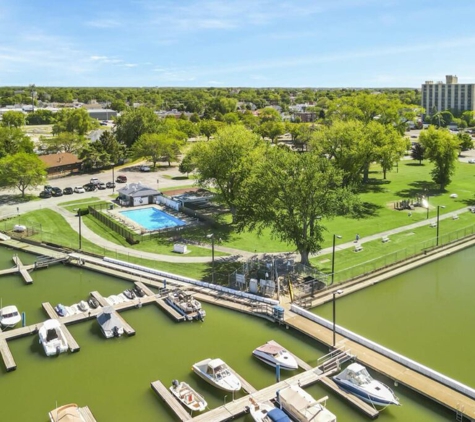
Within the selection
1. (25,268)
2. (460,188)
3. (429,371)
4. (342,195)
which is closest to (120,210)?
(25,268)

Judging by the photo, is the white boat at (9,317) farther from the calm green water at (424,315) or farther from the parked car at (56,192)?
the parked car at (56,192)

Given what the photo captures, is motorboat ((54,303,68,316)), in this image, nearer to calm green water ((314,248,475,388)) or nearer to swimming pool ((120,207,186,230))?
calm green water ((314,248,475,388))

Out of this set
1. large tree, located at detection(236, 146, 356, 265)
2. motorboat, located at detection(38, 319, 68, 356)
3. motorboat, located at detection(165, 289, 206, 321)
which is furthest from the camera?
large tree, located at detection(236, 146, 356, 265)

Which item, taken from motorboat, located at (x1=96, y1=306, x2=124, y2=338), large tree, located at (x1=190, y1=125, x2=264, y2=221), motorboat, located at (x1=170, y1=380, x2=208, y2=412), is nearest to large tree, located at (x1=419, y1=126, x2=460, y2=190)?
large tree, located at (x1=190, y1=125, x2=264, y2=221)

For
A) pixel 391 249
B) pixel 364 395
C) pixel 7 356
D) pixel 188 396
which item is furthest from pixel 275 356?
pixel 391 249

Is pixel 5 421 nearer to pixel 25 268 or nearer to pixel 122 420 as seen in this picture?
pixel 122 420

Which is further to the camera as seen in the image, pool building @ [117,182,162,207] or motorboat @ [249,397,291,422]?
pool building @ [117,182,162,207]

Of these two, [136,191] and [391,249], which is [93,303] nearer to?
[391,249]
